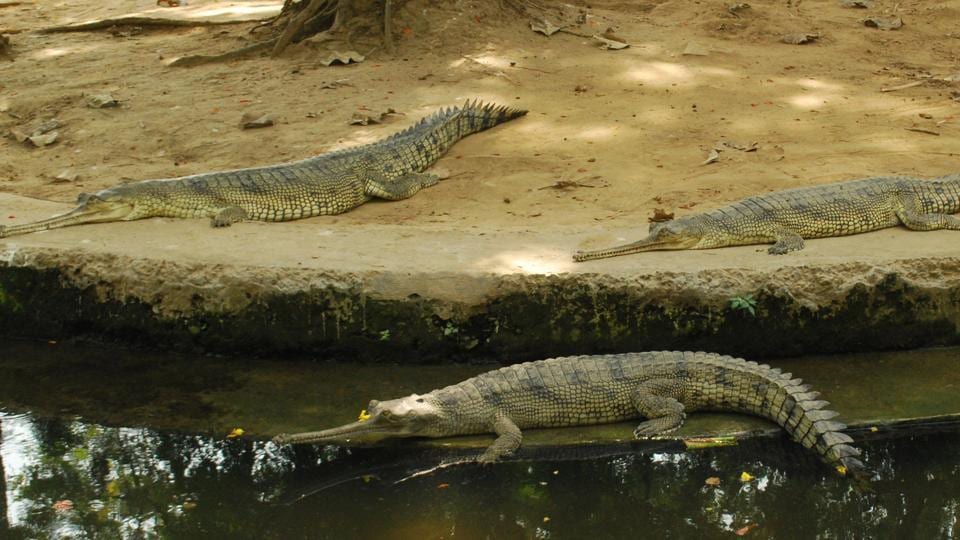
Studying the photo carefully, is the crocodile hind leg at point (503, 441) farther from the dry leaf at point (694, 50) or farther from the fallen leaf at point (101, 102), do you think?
the dry leaf at point (694, 50)

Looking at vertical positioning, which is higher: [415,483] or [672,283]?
[672,283]

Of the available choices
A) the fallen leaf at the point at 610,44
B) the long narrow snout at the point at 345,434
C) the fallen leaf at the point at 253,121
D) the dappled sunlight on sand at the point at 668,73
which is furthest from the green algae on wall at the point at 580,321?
the fallen leaf at the point at 610,44

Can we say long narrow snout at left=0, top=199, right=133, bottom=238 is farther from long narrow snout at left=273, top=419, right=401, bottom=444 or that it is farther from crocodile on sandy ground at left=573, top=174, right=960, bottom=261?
crocodile on sandy ground at left=573, top=174, right=960, bottom=261

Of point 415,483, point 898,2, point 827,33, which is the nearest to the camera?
point 415,483

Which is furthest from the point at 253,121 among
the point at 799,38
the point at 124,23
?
the point at 799,38

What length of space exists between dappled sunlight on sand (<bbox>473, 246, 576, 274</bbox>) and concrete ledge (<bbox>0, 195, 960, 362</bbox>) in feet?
0.04

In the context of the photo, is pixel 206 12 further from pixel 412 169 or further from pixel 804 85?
pixel 804 85

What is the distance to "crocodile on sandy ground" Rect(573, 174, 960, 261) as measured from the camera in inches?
254

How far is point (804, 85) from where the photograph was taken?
32.4ft

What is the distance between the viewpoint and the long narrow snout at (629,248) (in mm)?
6145

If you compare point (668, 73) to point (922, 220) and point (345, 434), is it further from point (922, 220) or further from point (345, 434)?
point (345, 434)

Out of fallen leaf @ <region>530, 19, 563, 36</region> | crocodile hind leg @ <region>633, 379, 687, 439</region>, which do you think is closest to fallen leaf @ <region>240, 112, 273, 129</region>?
fallen leaf @ <region>530, 19, 563, 36</region>

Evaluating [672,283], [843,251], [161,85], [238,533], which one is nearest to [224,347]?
[238,533]

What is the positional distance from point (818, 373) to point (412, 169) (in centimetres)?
373
